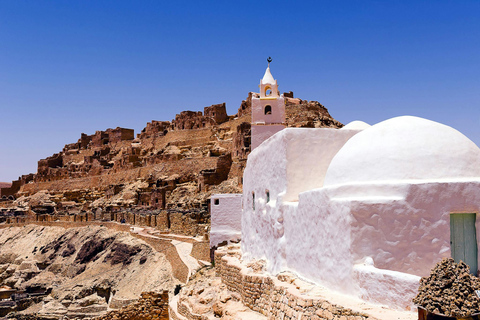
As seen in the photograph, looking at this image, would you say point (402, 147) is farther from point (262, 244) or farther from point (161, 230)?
point (161, 230)

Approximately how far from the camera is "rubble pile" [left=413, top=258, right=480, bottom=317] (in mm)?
4664

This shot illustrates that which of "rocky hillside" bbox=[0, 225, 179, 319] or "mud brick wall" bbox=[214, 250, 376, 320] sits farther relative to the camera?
"rocky hillside" bbox=[0, 225, 179, 319]

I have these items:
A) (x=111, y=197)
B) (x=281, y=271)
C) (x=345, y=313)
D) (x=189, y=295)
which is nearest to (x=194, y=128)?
(x=111, y=197)

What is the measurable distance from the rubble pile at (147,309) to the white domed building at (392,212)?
19.7 feet

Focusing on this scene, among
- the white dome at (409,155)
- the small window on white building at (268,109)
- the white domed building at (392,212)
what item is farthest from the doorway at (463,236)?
the small window on white building at (268,109)

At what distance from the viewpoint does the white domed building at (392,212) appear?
20.5 feet

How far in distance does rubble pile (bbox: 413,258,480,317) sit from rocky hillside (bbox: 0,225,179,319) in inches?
579

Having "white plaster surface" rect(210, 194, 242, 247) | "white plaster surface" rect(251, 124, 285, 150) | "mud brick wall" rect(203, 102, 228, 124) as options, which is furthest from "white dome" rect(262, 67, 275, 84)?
"mud brick wall" rect(203, 102, 228, 124)

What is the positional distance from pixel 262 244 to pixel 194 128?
130 ft

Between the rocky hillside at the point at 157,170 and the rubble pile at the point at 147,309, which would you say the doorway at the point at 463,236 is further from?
the rocky hillside at the point at 157,170

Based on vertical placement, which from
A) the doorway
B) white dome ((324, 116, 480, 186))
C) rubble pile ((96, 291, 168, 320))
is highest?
white dome ((324, 116, 480, 186))

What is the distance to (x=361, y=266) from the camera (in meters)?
6.51

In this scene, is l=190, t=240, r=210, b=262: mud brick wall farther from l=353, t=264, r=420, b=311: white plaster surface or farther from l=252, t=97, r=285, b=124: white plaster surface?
l=353, t=264, r=420, b=311: white plaster surface

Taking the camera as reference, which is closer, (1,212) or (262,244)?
(262,244)
